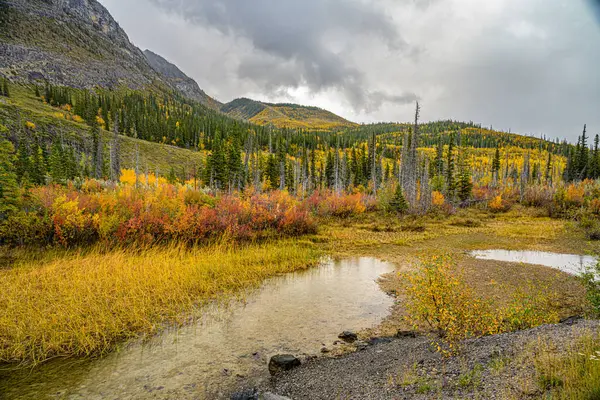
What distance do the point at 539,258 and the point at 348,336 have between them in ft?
54.8

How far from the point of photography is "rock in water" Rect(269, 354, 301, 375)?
6.67 meters

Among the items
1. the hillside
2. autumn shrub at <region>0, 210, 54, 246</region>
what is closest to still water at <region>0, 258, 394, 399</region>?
autumn shrub at <region>0, 210, 54, 246</region>

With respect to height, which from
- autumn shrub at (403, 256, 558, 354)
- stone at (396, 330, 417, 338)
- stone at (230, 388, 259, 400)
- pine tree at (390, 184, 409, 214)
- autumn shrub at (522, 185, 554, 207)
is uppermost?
autumn shrub at (522, 185, 554, 207)

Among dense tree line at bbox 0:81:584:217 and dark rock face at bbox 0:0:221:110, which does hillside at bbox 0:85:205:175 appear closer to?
dense tree line at bbox 0:81:584:217

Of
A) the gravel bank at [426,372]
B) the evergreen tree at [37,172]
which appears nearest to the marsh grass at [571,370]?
the gravel bank at [426,372]

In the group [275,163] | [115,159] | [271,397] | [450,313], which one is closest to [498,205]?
[275,163]

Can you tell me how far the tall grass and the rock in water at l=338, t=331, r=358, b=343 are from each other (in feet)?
16.3

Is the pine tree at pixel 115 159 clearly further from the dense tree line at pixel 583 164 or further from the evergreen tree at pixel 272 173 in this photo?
the dense tree line at pixel 583 164

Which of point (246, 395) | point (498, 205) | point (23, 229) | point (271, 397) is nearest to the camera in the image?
point (271, 397)

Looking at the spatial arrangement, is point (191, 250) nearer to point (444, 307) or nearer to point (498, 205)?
point (444, 307)

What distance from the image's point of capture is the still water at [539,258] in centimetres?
1645

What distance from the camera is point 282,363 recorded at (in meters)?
6.77

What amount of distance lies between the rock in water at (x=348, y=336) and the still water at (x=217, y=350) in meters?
0.27

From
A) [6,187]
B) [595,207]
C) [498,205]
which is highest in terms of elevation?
[6,187]
